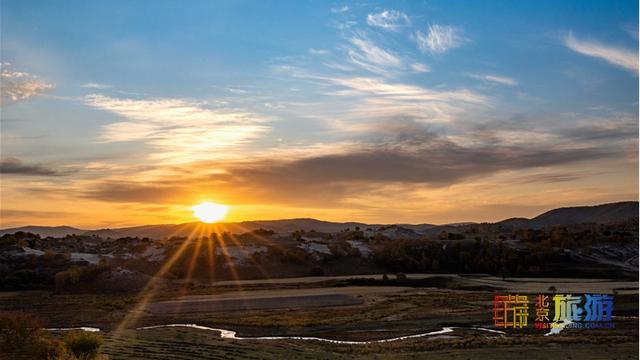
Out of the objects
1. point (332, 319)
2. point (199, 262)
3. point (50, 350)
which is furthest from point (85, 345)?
point (199, 262)

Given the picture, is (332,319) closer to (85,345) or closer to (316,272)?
(85,345)

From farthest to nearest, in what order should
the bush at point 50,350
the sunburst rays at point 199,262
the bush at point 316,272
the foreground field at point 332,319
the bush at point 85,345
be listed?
the bush at point 316,272
the sunburst rays at point 199,262
the foreground field at point 332,319
the bush at point 85,345
the bush at point 50,350

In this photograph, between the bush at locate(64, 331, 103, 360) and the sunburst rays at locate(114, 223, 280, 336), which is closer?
the bush at locate(64, 331, 103, 360)

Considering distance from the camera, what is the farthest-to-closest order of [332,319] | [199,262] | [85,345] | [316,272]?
1. [199,262]
2. [316,272]
3. [332,319]
4. [85,345]

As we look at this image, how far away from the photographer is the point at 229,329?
51.3 metres

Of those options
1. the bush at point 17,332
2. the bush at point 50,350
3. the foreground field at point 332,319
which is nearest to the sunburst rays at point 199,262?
the foreground field at point 332,319

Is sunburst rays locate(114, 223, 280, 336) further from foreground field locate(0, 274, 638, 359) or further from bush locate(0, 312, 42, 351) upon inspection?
bush locate(0, 312, 42, 351)

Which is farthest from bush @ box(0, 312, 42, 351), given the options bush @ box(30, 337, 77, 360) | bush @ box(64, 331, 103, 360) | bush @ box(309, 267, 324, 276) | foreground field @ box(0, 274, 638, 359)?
bush @ box(309, 267, 324, 276)

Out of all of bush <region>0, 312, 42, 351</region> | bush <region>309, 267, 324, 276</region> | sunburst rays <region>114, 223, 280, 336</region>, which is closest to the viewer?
bush <region>0, 312, 42, 351</region>

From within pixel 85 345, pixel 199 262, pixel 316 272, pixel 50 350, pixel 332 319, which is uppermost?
pixel 199 262

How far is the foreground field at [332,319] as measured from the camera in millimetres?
38688

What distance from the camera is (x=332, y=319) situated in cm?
5650

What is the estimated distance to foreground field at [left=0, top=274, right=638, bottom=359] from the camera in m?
38.7

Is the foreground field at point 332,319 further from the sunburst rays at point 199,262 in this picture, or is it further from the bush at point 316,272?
the bush at point 316,272
